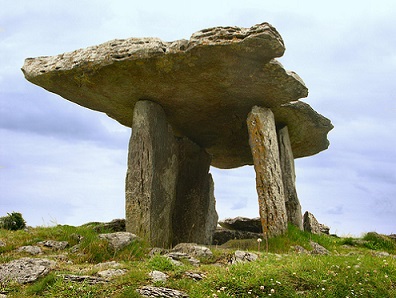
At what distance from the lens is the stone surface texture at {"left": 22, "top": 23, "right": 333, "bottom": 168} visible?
1123 cm

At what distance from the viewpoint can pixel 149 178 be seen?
12.8 metres

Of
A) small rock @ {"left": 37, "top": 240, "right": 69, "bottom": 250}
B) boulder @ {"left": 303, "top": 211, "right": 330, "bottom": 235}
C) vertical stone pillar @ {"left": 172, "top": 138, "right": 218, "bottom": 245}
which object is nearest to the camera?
small rock @ {"left": 37, "top": 240, "right": 69, "bottom": 250}

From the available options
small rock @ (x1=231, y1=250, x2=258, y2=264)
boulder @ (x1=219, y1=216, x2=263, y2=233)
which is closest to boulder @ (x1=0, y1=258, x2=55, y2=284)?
small rock @ (x1=231, y1=250, x2=258, y2=264)

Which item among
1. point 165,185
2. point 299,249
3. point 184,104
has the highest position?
point 184,104

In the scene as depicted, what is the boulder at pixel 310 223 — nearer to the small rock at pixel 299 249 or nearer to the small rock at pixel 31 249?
the small rock at pixel 299 249

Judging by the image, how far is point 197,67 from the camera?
11906mm

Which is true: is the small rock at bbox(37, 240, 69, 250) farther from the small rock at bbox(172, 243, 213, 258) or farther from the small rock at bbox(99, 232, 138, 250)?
the small rock at bbox(172, 243, 213, 258)

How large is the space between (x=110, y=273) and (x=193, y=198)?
9086 millimetres

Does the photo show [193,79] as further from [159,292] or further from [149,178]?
[159,292]

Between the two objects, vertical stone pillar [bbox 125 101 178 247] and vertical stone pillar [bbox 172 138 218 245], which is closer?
vertical stone pillar [bbox 125 101 178 247]

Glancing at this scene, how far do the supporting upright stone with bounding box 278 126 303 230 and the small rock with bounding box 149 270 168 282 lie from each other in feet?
25.8

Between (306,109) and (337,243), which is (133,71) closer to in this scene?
(306,109)

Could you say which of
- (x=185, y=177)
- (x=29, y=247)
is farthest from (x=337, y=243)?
(x=29, y=247)

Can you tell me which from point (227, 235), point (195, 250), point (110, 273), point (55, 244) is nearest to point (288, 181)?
point (227, 235)
